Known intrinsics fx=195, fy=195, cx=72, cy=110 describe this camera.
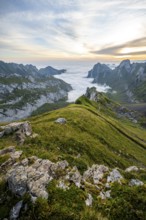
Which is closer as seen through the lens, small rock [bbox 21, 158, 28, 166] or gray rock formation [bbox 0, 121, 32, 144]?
small rock [bbox 21, 158, 28, 166]

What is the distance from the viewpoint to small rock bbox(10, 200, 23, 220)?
1522 cm

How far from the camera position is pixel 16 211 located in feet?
51.0

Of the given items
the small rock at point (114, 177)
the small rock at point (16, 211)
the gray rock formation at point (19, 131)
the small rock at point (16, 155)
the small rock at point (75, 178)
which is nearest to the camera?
the small rock at point (16, 211)

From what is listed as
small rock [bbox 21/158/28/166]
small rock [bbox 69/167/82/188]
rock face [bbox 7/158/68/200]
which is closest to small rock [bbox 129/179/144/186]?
small rock [bbox 69/167/82/188]

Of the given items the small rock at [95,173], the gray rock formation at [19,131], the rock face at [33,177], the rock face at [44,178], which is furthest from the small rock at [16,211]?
the gray rock formation at [19,131]

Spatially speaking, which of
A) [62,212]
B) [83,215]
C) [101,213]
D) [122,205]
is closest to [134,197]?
[122,205]

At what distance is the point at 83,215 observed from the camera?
15180mm

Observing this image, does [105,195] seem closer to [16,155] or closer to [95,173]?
[95,173]

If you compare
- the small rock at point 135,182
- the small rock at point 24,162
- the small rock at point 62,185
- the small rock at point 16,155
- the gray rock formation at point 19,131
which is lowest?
the gray rock formation at point 19,131

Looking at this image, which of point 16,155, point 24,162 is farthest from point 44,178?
point 16,155

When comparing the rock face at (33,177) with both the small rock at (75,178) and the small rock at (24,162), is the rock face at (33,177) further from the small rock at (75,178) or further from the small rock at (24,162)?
the small rock at (75,178)

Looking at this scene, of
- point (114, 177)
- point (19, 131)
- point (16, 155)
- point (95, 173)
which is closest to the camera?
point (114, 177)

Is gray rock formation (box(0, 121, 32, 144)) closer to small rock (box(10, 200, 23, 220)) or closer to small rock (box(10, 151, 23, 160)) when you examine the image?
small rock (box(10, 151, 23, 160))

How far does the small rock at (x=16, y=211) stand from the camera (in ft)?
49.9
